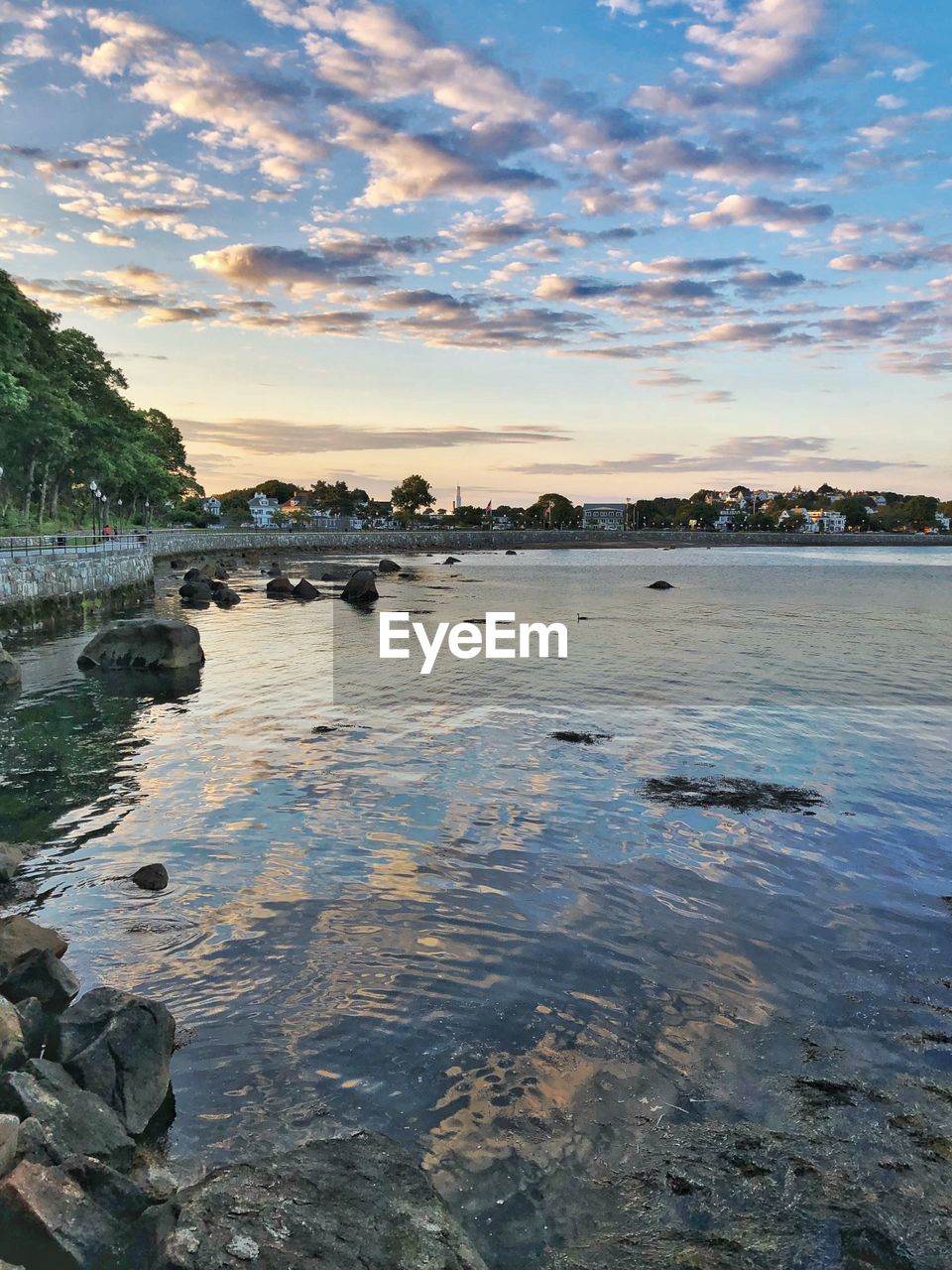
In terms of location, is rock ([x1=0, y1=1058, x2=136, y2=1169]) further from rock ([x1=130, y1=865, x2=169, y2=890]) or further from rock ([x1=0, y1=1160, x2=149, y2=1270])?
rock ([x1=130, y1=865, x2=169, y2=890])

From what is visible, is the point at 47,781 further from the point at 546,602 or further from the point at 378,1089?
the point at 546,602

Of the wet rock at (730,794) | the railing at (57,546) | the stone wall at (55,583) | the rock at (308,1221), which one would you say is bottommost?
the wet rock at (730,794)

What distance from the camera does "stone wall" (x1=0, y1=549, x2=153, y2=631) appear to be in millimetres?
36281

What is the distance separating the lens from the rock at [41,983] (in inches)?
326

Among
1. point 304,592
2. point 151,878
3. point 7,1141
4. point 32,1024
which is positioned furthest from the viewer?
point 304,592

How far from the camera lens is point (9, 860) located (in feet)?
39.0

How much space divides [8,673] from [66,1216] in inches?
919

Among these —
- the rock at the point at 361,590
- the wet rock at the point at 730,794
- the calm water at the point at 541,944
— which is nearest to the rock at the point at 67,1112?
the calm water at the point at 541,944

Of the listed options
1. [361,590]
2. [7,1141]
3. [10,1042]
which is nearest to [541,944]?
[10,1042]

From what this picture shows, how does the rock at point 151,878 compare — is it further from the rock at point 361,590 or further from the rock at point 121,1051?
the rock at point 361,590

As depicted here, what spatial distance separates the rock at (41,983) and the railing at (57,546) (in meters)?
34.2

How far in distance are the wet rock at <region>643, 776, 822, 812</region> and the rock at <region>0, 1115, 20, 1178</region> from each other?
12120 mm

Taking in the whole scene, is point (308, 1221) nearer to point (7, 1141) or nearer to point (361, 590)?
point (7, 1141)

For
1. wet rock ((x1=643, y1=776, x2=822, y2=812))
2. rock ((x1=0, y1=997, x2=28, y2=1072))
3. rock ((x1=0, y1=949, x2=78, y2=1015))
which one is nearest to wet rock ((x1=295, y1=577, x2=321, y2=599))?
wet rock ((x1=643, y1=776, x2=822, y2=812))
